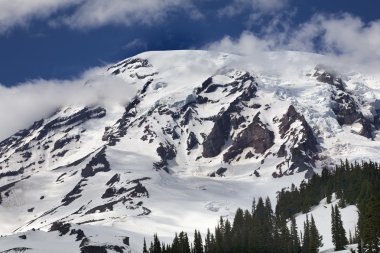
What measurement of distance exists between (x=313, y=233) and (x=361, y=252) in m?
40.0

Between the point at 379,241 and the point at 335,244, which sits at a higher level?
the point at 335,244

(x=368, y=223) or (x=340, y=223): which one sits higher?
(x=340, y=223)

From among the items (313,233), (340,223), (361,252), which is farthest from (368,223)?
(340,223)

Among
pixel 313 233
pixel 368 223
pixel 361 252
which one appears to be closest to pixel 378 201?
pixel 368 223

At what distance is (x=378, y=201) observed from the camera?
436 feet

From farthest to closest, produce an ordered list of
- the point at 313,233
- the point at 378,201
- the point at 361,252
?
the point at 313,233, the point at 361,252, the point at 378,201

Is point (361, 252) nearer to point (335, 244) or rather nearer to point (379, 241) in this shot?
point (379, 241)

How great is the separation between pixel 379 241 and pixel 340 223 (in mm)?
61343

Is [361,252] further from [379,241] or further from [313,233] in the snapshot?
[313,233]

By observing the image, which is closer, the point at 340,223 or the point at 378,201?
Result: the point at 378,201

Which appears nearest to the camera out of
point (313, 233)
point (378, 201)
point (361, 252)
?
point (378, 201)

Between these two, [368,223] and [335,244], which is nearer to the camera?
[368,223]

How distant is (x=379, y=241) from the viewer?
13775cm

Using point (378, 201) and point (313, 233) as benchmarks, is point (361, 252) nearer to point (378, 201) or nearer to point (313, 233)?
point (378, 201)
